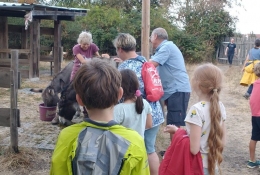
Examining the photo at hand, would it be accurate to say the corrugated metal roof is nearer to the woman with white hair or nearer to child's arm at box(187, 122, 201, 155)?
the woman with white hair

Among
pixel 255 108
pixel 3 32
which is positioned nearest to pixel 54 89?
pixel 255 108

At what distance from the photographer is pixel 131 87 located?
302 cm

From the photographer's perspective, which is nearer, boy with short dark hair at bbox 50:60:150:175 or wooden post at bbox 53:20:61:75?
boy with short dark hair at bbox 50:60:150:175

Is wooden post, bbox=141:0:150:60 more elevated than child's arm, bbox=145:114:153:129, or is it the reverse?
wooden post, bbox=141:0:150:60

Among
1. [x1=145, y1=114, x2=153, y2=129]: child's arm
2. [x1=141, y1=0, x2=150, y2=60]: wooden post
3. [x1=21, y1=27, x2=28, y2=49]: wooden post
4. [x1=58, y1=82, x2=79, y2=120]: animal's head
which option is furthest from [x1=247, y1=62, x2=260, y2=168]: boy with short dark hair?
[x1=21, y1=27, x2=28, y2=49]: wooden post

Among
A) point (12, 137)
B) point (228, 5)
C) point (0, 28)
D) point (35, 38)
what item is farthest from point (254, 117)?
point (228, 5)

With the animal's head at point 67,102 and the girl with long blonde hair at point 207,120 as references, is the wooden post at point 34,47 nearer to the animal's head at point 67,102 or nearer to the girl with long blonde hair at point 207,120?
the animal's head at point 67,102

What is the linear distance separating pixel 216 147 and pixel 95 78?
1493mm

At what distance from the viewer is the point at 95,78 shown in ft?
5.56

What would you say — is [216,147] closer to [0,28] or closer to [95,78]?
[95,78]

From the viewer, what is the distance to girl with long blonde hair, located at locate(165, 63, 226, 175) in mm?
2732

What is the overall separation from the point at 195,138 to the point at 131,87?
70 cm

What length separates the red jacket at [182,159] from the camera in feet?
9.10

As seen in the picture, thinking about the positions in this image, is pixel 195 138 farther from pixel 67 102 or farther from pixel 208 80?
pixel 67 102
